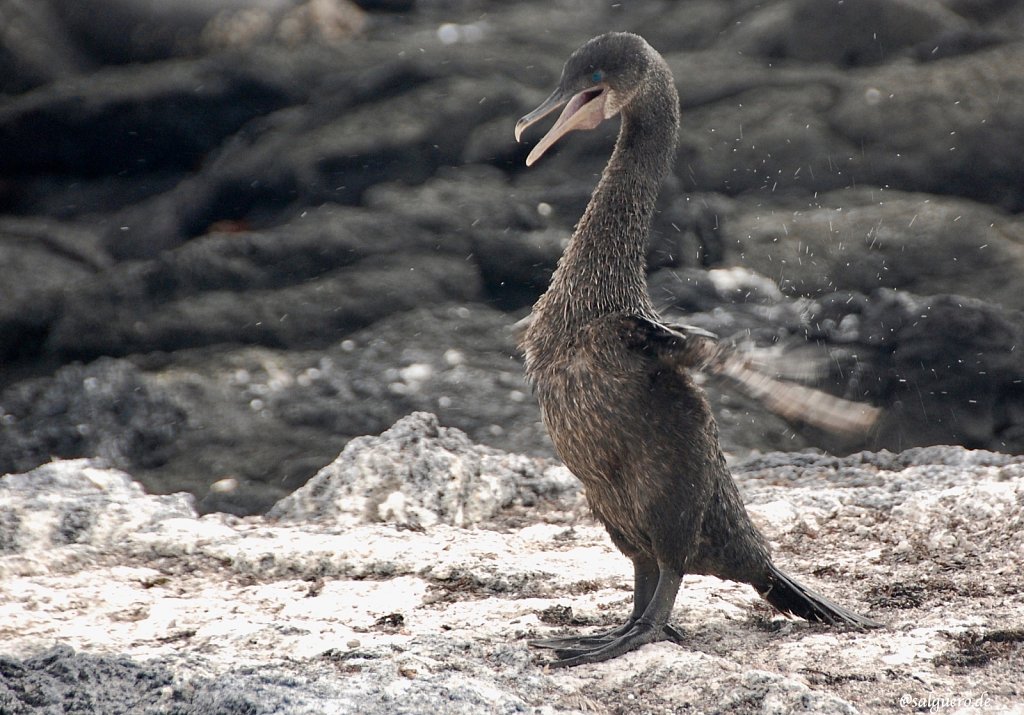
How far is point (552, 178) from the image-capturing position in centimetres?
779

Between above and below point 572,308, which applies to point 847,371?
below

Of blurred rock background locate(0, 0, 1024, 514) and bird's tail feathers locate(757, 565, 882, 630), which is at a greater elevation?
blurred rock background locate(0, 0, 1024, 514)

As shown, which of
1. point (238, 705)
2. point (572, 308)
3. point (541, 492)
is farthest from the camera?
point (541, 492)

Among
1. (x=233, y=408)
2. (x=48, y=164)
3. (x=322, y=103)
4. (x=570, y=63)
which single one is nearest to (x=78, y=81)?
(x=48, y=164)

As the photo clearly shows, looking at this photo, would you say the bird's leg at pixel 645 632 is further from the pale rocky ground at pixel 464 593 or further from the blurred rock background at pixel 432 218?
the blurred rock background at pixel 432 218

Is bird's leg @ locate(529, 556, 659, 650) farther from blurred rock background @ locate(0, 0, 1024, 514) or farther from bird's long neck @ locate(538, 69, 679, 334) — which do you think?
blurred rock background @ locate(0, 0, 1024, 514)

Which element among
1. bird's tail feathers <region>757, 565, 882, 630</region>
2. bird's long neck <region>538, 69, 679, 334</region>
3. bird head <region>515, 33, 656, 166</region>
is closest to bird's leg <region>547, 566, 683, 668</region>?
bird's tail feathers <region>757, 565, 882, 630</region>

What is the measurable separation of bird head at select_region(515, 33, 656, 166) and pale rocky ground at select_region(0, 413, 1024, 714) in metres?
1.57

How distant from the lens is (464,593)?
12.1ft

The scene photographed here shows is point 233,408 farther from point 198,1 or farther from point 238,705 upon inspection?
point 238,705

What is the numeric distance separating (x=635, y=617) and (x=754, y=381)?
2.83 feet

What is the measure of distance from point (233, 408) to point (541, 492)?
2.41 meters

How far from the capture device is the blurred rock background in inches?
253

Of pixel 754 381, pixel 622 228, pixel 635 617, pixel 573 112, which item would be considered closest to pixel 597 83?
pixel 573 112
